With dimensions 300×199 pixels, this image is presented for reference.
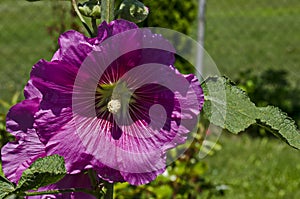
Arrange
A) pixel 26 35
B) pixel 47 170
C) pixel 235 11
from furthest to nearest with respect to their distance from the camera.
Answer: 1. pixel 235 11
2. pixel 26 35
3. pixel 47 170

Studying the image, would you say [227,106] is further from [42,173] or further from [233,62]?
[233,62]

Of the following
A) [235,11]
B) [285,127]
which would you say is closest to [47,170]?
[285,127]

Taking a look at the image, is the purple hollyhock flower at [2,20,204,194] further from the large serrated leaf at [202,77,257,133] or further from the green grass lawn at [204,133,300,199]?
the green grass lawn at [204,133,300,199]

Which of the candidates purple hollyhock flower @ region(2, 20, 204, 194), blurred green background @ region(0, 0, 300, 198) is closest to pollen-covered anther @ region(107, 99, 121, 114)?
purple hollyhock flower @ region(2, 20, 204, 194)

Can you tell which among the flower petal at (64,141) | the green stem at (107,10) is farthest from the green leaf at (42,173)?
the green stem at (107,10)

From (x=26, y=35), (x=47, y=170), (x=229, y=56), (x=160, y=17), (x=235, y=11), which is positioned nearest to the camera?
(x=47, y=170)

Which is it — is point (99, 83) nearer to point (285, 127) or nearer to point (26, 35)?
point (285, 127)
